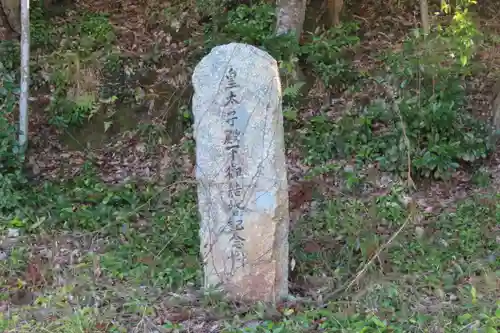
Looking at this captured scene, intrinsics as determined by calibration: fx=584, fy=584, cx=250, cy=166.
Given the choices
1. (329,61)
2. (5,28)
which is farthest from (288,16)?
(5,28)

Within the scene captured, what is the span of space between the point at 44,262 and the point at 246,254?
191cm

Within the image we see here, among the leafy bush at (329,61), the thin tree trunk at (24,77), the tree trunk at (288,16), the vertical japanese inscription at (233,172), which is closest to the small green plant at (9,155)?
the thin tree trunk at (24,77)

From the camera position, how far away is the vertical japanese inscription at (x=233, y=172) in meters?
4.14

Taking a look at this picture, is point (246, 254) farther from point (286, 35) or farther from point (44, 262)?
point (286, 35)

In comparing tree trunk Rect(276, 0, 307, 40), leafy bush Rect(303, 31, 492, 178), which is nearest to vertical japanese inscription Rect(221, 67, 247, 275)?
leafy bush Rect(303, 31, 492, 178)

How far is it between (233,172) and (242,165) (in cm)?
8

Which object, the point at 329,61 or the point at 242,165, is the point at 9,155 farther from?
the point at 329,61

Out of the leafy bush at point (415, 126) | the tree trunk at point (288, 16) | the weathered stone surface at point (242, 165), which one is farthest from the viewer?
the tree trunk at point (288, 16)

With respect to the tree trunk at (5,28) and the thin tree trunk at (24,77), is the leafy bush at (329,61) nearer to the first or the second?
the thin tree trunk at (24,77)

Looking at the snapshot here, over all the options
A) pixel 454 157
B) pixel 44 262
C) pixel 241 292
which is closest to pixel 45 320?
pixel 44 262

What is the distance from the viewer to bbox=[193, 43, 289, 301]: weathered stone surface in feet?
13.5

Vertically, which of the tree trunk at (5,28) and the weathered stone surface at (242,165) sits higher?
the tree trunk at (5,28)

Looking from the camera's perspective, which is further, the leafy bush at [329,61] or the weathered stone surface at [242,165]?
the leafy bush at [329,61]

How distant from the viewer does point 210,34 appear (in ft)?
27.7
